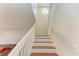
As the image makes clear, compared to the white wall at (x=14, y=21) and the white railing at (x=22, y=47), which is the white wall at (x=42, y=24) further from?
the white railing at (x=22, y=47)

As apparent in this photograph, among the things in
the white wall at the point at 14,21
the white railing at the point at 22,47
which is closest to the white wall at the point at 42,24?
the white wall at the point at 14,21

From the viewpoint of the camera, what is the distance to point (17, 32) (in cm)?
424

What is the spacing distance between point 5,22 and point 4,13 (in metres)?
0.28

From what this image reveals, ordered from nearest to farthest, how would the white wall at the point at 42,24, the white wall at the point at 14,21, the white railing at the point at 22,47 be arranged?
1. the white railing at the point at 22,47
2. the white wall at the point at 14,21
3. the white wall at the point at 42,24

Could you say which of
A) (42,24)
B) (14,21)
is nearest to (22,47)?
(14,21)

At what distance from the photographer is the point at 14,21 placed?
161 inches

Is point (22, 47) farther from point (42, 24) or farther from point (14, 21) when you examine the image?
point (42, 24)

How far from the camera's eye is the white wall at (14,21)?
3.90 meters

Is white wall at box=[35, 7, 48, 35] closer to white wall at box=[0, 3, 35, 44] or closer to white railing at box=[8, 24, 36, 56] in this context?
white wall at box=[0, 3, 35, 44]

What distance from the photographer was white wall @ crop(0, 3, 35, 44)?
390 cm

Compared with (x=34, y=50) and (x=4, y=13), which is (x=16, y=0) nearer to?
(x=34, y=50)

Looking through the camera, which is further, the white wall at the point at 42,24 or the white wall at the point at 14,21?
the white wall at the point at 42,24

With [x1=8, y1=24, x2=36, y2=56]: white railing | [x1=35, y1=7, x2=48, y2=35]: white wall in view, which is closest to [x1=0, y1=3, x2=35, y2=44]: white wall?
[x1=35, y1=7, x2=48, y2=35]: white wall

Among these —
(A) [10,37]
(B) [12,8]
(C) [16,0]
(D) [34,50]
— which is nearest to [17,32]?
(A) [10,37]
